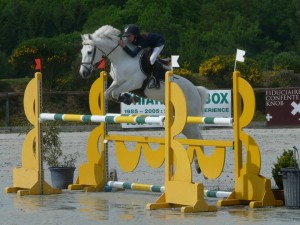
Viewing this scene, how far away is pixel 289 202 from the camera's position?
1039cm

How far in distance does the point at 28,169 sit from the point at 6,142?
11659mm

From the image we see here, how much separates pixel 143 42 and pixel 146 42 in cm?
5

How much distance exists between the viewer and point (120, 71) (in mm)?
12734

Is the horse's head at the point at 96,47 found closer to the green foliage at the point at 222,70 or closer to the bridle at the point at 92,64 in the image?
the bridle at the point at 92,64

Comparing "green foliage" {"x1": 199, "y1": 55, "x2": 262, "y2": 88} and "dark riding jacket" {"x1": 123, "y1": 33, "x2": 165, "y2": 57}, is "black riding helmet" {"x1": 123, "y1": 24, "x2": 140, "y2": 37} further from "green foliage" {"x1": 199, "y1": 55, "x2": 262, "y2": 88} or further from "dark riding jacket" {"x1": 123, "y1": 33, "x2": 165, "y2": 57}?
"green foliage" {"x1": 199, "y1": 55, "x2": 262, "y2": 88}

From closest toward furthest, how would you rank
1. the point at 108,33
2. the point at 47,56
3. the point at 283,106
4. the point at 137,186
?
the point at 137,186 < the point at 108,33 < the point at 283,106 < the point at 47,56

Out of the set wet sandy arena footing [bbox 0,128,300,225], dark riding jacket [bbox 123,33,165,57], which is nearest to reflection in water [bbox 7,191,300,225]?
wet sandy arena footing [bbox 0,128,300,225]

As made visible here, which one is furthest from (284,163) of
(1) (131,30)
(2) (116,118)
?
(1) (131,30)

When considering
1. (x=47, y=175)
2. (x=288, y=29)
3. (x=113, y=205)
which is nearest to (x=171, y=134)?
(x=113, y=205)

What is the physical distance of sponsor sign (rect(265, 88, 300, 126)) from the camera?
2970cm

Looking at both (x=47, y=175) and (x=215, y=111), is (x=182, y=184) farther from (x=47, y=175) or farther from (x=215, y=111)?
(x=215, y=111)

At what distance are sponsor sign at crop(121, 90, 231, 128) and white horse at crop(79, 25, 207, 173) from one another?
14.9 meters

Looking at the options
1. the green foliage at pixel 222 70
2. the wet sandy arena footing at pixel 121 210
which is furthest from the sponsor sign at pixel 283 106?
the wet sandy arena footing at pixel 121 210

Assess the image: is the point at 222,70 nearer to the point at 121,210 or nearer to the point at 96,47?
the point at 96,47
